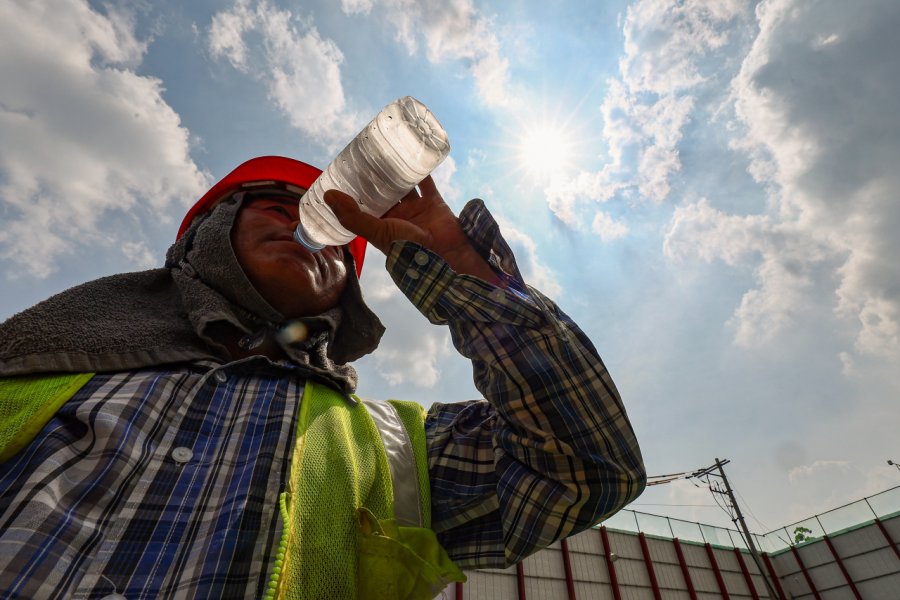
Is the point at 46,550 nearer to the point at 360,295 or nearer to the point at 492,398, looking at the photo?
the point at 492,398

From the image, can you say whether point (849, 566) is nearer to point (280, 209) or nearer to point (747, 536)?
point (747, 536)

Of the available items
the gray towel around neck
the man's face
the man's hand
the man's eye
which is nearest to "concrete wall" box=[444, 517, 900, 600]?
the gray towel around neck

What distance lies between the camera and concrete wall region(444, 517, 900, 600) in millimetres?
12297

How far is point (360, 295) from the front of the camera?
2527 millimetres

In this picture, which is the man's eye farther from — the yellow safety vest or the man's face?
the yellow safety vest

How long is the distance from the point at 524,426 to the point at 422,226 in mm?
850

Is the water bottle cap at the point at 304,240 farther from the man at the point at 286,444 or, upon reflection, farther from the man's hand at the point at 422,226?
the man's hand at the point at 422,226

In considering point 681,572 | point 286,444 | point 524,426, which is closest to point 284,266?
point 286,444

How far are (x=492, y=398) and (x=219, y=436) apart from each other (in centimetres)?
85

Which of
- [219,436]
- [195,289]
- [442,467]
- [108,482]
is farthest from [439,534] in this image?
[195,289]

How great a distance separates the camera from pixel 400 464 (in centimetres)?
156

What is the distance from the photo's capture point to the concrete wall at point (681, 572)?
12.3 meters

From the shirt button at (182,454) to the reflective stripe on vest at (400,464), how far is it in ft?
1.94

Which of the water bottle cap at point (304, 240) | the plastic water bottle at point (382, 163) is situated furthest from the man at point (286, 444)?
the plastic water bottle at point (382, 163)
